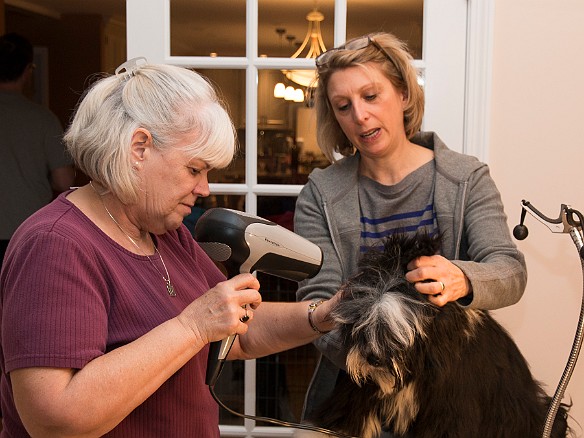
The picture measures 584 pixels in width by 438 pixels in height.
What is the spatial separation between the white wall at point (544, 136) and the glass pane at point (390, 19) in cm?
24

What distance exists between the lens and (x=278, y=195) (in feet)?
8.07

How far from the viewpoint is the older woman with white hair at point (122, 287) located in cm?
115

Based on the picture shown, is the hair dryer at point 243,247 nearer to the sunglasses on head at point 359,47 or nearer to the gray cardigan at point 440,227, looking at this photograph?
the gray cardigan at point 440,227

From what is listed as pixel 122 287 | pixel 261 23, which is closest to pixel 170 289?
pixel 122 287

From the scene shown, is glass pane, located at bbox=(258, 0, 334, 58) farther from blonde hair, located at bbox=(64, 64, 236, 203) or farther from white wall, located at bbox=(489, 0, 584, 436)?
blonde hair, located at bbox=(64, 64, 236, 203)

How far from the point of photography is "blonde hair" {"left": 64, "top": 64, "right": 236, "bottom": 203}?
50.0 inches

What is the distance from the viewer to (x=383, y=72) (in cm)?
174

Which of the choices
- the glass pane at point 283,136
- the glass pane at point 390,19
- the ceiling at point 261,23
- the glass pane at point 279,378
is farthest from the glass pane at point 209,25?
the glass pane at point 279,378

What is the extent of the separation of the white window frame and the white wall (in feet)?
0.16

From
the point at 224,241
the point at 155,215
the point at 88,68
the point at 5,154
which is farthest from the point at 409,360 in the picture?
the point at 88,68

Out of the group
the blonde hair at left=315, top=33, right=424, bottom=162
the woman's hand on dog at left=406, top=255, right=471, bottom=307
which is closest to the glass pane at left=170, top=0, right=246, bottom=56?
the blonde hair at left=315, top=33, right=424, bottom=162

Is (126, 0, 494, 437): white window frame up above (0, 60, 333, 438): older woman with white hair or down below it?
above

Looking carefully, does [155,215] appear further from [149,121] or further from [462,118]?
[462,118]

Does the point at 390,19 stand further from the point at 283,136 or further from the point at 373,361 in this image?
the point at 373,361
